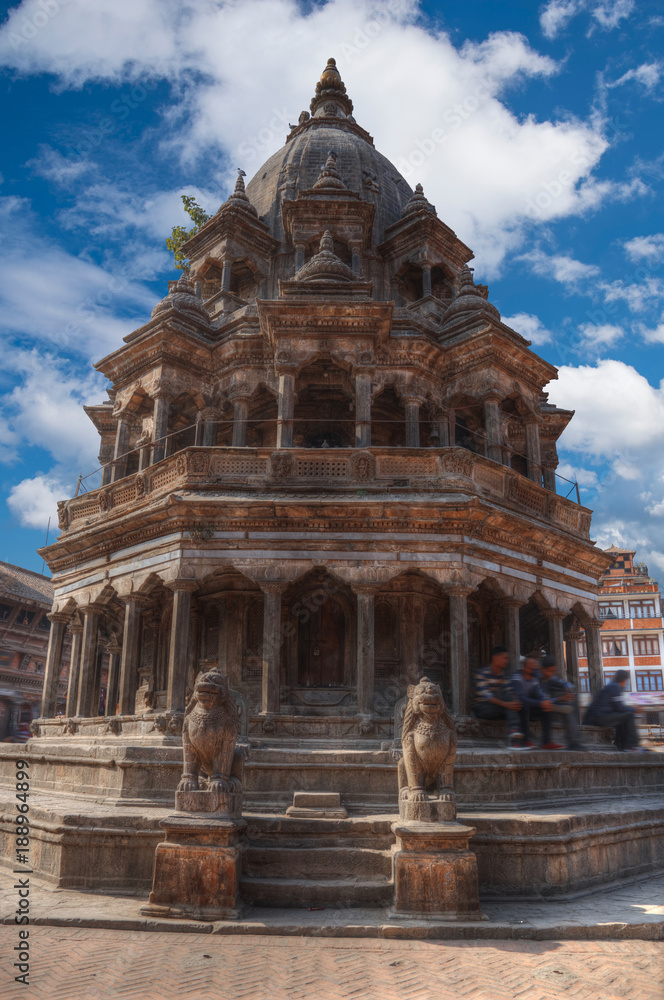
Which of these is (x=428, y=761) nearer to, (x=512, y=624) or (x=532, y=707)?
(x=532, y=707)

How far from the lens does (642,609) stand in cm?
6544

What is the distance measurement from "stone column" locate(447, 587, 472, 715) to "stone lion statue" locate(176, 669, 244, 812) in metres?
6.74

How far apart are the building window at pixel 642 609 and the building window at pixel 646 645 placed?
1.91 meters

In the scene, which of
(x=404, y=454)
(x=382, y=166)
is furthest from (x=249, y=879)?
(x=382, y=166)

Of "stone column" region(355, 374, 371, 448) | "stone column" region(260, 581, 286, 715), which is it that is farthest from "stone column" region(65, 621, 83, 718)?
"stone column" region(355, 374, 371, 448)

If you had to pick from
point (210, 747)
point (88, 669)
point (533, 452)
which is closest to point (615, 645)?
point (533, 452)

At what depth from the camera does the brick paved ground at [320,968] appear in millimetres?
6629

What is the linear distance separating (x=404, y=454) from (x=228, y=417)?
284 inches

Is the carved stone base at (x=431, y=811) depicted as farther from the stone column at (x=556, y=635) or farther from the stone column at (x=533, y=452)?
the stone column at (x=533, y=452)

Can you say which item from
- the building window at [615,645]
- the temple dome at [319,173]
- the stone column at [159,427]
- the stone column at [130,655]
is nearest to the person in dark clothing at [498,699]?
the stone column at [130,655]

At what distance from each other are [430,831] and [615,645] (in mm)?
61353

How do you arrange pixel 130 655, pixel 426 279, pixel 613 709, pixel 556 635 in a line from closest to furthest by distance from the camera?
pixel 613 709 < pixel 130 655 < pixel 556 635 < pixel 426 279

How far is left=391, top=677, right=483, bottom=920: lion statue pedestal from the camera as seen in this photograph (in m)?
8.76

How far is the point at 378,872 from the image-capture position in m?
9.84
